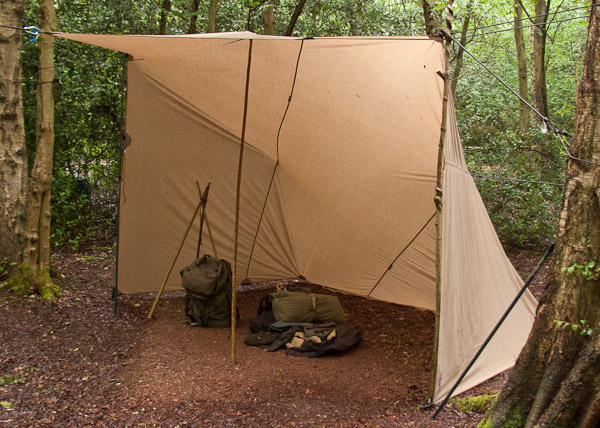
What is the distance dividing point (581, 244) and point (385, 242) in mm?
2736

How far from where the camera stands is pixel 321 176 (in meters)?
5.04

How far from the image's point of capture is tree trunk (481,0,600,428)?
2.19 meters

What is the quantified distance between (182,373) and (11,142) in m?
2.46

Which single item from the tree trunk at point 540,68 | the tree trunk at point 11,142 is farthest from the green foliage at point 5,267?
the tree trunk at point 540,68

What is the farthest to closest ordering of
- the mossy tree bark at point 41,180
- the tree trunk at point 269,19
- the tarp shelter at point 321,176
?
1. the tree trunk at point 269,19
2. the mossy tree bark at point 41,180
3. the tarp shelter at point 321,176

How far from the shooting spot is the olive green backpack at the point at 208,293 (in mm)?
4453

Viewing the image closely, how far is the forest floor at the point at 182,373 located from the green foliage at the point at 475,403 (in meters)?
0.03

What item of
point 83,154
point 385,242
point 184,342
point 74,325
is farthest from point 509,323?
point 83,154

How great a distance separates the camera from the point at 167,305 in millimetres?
5012

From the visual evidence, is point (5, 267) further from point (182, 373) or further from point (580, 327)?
point (580, 327)

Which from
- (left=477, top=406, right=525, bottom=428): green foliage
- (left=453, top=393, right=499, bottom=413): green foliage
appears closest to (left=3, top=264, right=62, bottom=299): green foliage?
(left=453, top=393, right=499, bottom=413): green foliage

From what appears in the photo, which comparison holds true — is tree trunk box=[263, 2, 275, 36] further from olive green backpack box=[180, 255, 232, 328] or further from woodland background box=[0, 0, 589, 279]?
olive green backpack box=[180, 255, 232, 328]

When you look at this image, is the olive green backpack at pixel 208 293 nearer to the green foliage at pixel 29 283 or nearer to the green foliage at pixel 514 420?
the green foliage at pixel 29 283

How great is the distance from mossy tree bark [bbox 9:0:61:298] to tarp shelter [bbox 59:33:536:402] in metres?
0.60
